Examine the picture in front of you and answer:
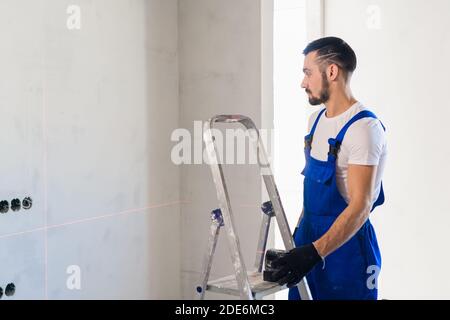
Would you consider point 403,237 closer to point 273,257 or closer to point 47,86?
point 273,257

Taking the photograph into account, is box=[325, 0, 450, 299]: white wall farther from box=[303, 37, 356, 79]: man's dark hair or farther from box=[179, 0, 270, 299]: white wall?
box=[303, 37, 356, 79]: man's dark hair

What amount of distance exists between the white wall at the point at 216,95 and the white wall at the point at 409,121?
A: 1.69 ft

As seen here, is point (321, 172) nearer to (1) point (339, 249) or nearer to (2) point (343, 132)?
(2) point (343, 132)

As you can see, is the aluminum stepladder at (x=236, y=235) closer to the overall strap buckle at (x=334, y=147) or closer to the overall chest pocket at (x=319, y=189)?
the overall chest pocket at (x=319, y=189)

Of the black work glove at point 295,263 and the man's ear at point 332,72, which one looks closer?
the black work glove at point 295,263

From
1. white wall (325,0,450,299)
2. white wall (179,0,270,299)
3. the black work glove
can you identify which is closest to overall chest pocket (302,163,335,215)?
the black work glove

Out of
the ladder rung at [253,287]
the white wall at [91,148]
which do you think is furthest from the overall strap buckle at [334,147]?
the white wall at [91,148]

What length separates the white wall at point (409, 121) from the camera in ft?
8.50

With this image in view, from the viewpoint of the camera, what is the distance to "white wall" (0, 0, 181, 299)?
6.83ft

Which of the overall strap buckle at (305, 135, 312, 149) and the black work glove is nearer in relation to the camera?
the black work glove

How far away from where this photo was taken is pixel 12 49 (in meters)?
2.03

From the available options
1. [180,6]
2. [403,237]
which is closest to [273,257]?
[403,237]

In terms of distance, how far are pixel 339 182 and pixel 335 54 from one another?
0.45m
